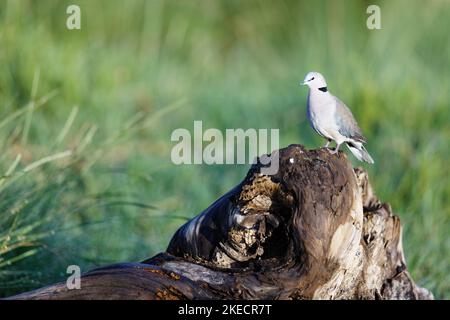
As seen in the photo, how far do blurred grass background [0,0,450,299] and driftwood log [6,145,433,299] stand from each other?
649 millimetres

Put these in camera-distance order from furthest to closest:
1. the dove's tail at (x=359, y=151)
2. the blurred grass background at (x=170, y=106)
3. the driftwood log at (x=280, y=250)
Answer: the blurred grass background at (x=170, y=106)
the dove's tail at (x=359, y=151)
the driftwood log at (x=280, y=250)

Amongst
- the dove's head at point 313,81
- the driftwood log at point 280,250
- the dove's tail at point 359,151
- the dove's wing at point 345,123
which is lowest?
the driftwood log at point 280,250

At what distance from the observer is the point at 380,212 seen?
3707 millimetres

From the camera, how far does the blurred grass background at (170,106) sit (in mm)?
4379

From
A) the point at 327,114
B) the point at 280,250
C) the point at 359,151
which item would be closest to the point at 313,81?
the point at 327,114

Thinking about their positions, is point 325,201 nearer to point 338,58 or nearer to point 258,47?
point 338,58

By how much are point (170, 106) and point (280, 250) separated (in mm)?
1411

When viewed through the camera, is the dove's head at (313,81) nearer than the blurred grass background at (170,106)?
Yes

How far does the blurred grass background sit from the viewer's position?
4.38 meters

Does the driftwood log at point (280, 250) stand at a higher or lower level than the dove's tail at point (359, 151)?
lower

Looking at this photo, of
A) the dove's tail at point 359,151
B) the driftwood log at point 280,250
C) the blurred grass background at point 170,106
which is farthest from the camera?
the blurred grass background at point 170,106

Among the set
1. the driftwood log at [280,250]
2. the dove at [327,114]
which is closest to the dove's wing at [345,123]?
the dove at [327,114]

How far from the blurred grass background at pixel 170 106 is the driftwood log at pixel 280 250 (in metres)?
0.65

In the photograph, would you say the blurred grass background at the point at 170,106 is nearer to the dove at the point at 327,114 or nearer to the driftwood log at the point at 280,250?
the driftwood log at the point at 280,250
